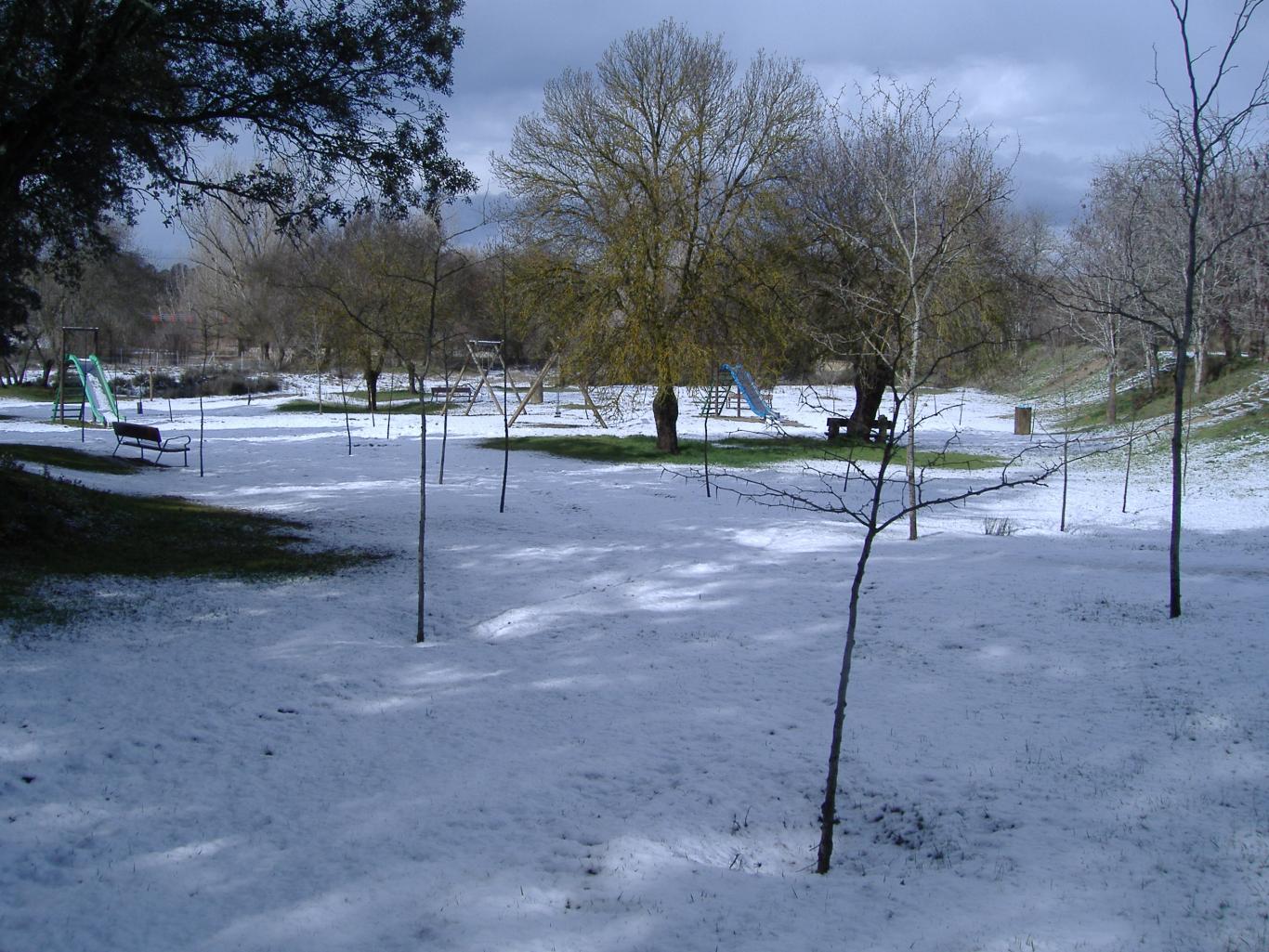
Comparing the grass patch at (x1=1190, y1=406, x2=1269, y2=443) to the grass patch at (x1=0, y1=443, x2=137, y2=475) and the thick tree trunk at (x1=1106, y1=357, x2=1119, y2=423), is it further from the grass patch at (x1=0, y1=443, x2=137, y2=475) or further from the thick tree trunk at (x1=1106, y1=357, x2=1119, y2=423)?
the grass patch at (x1=0, y1=443, x2=137, y2=475)

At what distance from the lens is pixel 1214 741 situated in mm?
5719

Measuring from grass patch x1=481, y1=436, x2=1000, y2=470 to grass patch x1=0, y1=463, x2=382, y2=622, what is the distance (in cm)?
1118

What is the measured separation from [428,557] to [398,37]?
19.8 ft

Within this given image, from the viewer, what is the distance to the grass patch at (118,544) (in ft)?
29.1

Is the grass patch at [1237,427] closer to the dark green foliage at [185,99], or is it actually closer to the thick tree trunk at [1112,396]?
the thick tree trunk at [1112,396]

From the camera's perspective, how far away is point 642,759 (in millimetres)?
6176

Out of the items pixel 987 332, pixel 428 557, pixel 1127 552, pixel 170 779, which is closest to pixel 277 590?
pixel 428 557

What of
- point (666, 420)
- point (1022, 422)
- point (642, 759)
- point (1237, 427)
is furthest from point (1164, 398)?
point (642, 759)

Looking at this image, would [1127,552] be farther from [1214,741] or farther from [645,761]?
[645,761]

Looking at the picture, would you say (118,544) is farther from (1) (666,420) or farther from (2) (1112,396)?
→ (2) (1112,396)

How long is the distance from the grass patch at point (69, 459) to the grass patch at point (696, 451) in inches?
366

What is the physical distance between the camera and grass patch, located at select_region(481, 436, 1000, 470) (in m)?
22.2

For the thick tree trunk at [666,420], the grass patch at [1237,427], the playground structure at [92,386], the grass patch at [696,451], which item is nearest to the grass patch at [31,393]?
the playground structure at [92,386]

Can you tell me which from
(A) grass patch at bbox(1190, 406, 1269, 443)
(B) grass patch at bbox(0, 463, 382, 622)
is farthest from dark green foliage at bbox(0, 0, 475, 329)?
(A) grass patch at bbox(1190, 406, 1269, 443)
